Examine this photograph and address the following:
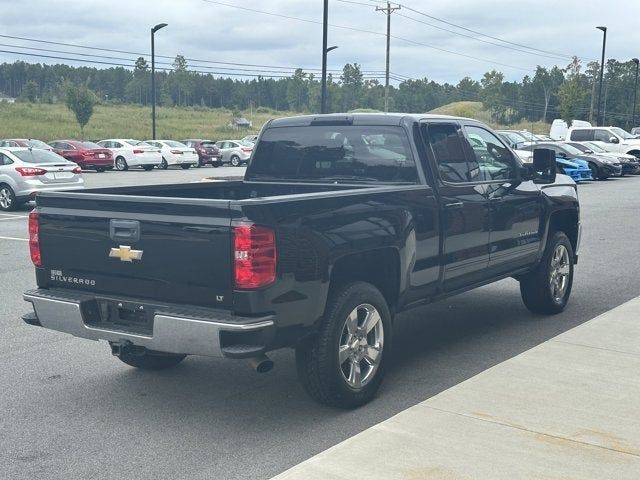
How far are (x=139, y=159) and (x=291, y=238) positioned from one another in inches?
1437

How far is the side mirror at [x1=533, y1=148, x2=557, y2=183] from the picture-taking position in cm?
775

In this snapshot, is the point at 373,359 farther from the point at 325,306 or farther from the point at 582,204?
the point at 582,204

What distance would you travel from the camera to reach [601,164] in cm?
3241

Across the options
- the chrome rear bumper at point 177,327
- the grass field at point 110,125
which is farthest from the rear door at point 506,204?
the grass field at point 110,125

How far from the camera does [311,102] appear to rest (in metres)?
142

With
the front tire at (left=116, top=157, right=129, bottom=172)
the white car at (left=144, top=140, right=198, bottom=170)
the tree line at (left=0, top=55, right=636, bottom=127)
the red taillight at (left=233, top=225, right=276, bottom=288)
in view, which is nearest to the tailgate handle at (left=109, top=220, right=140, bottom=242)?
the red taillight at (left=233, top=225, right=276, bottom=288)

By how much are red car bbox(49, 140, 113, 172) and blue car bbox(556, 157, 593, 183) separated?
20.7 m

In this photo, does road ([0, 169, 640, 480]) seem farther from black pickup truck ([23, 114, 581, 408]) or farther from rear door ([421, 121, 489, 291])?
rear door ([421, 121, 489, 291])

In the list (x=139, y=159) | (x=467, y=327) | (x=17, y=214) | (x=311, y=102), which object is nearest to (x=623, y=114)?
(x=311, y=102)

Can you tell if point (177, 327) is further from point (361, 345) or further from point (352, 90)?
point (352, 90)

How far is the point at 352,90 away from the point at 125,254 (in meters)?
125

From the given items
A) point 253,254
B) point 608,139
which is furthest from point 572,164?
point 253,254

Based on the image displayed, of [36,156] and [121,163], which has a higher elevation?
[36,156]

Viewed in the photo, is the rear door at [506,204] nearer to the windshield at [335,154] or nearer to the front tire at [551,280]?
the front tire at [551,280]
